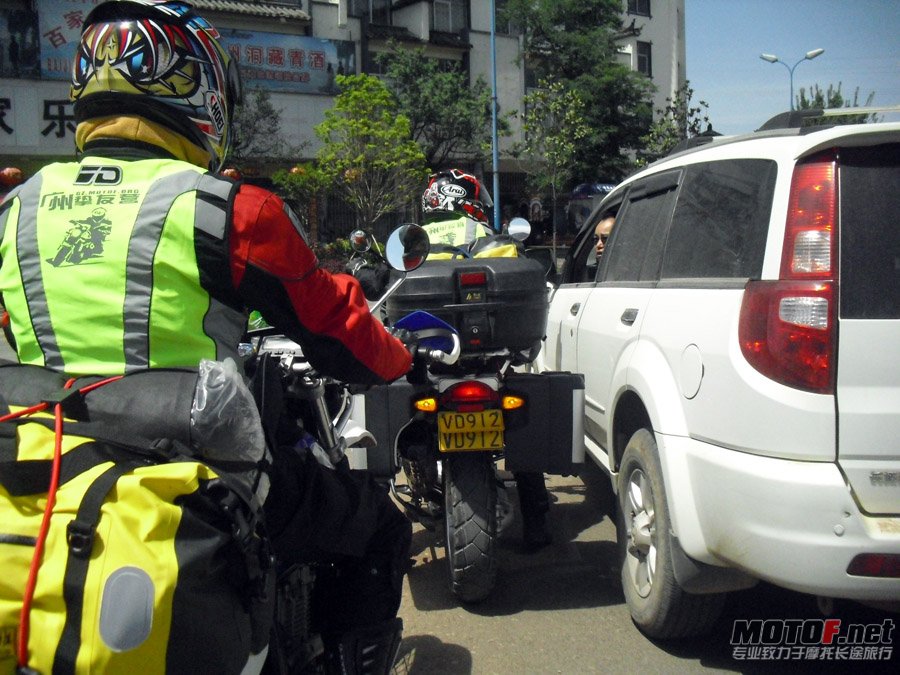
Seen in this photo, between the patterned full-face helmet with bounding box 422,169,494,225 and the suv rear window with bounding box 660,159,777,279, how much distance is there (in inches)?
80.4

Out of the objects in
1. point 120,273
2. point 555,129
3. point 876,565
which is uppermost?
point 555,129

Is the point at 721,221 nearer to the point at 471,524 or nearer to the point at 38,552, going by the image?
the point at 471,524

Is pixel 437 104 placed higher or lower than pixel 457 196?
higher

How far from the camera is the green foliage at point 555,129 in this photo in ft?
77.6

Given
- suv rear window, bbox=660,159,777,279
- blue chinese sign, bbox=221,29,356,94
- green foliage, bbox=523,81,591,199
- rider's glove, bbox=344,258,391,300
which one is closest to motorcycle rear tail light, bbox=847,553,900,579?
suv rear window, bbox=660,159,777,279

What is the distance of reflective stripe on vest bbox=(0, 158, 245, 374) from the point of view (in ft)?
5.81

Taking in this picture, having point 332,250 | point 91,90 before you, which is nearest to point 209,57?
point 91,90

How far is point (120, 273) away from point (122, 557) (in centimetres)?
67

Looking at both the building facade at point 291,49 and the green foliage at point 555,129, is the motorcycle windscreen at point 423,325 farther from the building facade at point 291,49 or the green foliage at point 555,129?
the green foliage at point 555,129

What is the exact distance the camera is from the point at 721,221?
3.01 metres

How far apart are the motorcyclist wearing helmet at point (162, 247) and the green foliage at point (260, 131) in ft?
71.3

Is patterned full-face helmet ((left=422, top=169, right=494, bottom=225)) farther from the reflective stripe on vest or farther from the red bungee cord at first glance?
the red bungee cord

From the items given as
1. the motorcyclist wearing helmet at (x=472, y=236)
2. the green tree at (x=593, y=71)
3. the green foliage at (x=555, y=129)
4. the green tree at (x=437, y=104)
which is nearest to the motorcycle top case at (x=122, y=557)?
the motorcyclist wearing helmet at (x=472, y=236)

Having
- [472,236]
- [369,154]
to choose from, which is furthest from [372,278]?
[369,154]
